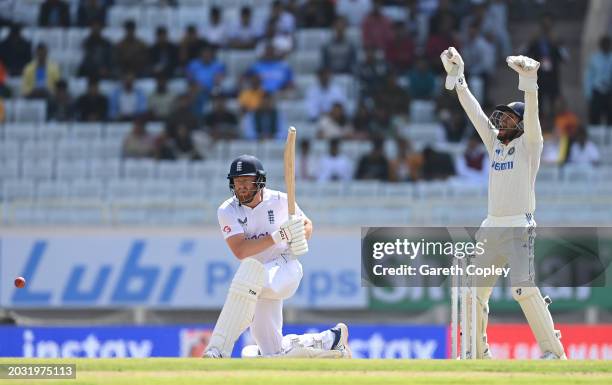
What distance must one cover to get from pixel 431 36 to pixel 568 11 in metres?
3.01

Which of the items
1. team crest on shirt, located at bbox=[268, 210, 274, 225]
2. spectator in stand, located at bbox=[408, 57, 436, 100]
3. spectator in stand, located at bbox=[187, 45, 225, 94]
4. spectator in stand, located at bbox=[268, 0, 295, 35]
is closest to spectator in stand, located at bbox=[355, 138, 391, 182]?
spectator in stand, located at bbox=[408, 57, 436, 100]

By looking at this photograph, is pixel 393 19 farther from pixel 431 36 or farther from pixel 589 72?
pixel 589 72

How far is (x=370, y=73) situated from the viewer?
64.4ft

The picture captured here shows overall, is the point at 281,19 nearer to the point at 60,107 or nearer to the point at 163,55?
the point at 163,55

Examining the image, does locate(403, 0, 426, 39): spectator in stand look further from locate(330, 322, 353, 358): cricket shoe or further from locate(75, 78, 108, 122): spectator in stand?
locate(330, 322, 353, 358): cricket shoe

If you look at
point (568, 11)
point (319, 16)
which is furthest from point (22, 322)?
point (568, 11)

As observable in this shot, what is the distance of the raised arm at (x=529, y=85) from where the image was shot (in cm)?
991

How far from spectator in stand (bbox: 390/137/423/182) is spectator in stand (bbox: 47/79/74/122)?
13.7 feet

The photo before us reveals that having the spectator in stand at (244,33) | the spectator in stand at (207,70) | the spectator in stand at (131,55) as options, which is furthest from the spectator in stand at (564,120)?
the spectator in stand at (131,55)

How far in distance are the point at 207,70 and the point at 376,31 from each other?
221 centimetres

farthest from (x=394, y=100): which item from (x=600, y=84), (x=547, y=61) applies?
(x=600, y=84)

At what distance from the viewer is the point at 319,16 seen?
802 inches

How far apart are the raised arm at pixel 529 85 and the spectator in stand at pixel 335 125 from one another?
872 centimetres

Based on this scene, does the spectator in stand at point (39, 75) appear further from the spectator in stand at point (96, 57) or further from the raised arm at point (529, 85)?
the raised arm at point (529, 85)
